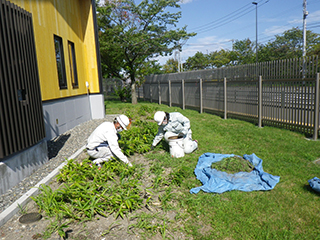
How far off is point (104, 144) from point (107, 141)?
0.37 ft

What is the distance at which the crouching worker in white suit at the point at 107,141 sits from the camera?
515 centimetres

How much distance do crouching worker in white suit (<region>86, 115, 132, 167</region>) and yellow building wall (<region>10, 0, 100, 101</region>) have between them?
2879mm

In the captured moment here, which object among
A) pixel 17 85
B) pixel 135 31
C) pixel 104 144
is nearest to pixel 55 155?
pixel 104 144

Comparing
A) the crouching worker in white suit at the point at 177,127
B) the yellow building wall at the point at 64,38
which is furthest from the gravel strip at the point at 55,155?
the crouching worker in white suit at the point at 177,127

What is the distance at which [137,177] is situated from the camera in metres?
5.00

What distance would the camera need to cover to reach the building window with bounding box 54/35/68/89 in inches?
357

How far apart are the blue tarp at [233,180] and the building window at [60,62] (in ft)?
20.0

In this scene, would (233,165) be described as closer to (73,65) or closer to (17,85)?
(17,85)

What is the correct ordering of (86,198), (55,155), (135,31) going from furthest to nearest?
(135,31) < (55,155) < (86,198)

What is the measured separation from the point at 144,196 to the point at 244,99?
281 inches

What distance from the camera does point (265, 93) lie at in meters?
8.99

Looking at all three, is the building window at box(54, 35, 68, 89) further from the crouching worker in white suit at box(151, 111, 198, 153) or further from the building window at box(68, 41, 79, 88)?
the crouching worker in white suit at box(151, 111, 198, 153)

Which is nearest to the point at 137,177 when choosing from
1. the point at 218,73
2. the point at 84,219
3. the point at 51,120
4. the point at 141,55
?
the point at 84,219

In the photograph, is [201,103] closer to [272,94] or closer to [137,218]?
[272,94]
